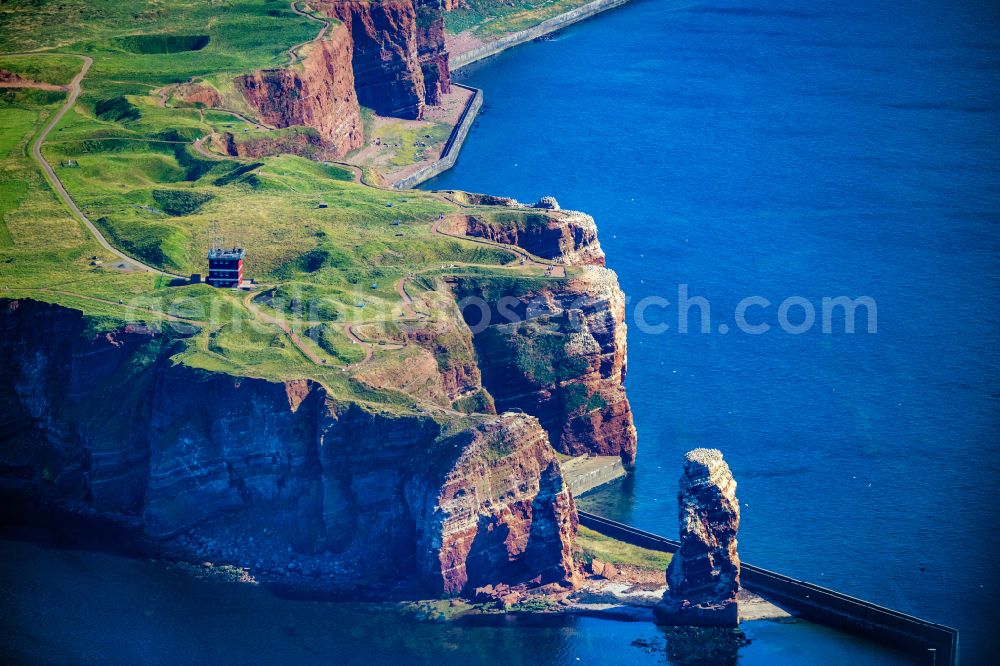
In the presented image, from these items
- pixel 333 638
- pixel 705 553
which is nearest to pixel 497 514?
pixel 333 638

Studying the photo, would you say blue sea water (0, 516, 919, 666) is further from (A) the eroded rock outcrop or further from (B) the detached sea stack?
(A) the eroded rock outcrop

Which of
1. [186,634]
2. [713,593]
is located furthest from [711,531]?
[186,634]

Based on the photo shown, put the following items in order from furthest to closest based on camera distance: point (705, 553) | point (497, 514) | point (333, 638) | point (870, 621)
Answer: point (497, 514), point (870, 621), point (705, 553), point (333, 638)

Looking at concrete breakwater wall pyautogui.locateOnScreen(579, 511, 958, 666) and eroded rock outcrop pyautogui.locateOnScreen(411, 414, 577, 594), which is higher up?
eroded rock outcrop pyautogui.locateOnScreen(411, 414, 577, 594)

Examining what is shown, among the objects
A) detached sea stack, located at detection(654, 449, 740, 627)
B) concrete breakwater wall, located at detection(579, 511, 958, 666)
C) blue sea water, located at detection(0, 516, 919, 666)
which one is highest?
detached sea stack, located at detection(654, 449, 740, 627)

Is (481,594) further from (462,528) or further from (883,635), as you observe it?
(883,635)

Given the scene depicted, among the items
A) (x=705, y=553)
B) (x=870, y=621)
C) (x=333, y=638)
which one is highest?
(x=705, y=553)

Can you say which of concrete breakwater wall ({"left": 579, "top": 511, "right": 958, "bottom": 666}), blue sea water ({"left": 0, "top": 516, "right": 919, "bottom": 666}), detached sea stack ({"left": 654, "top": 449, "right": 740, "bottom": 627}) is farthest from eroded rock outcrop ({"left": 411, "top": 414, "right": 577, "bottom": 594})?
concrete breakwater wall ({"left": 579, "top": 511, "right": 958, "bottom": 666})

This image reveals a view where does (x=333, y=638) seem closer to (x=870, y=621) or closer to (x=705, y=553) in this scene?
(x=705, y=553)
